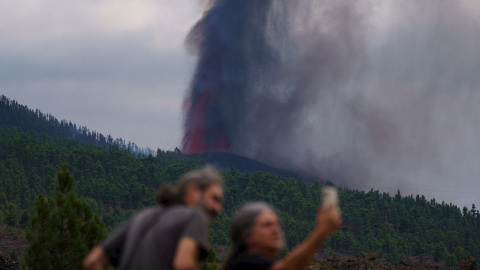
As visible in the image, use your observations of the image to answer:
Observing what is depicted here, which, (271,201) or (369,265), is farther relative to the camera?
(271,201)

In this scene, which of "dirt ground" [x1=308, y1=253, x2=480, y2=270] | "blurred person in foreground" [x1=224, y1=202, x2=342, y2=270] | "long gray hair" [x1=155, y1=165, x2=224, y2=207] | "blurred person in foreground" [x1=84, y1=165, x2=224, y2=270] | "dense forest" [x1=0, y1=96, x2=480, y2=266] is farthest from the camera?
"dense forest" [x1=0, y1=96, x2=480, y2=266]

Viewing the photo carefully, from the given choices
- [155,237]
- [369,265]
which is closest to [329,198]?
[155,237]

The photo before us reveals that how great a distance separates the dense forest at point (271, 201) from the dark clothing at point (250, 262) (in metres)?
117

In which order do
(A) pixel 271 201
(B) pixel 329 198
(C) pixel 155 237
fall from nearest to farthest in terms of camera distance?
(B) pixel 329 198
(C) pixel 155 237
(A) pixel 271 201

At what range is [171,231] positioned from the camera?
478cm

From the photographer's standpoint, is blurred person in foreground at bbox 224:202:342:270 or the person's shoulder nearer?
the person's shoulder

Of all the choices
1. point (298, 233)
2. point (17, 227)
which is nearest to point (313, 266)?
point (17, 227)

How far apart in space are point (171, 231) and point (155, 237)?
0.45 ft

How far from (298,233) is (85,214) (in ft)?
403

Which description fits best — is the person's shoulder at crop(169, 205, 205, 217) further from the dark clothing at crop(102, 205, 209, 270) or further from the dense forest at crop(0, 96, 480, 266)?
the dense forest at crop(0, 96, 480, 266)

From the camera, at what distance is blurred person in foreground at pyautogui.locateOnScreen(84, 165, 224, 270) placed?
4609 millimetres

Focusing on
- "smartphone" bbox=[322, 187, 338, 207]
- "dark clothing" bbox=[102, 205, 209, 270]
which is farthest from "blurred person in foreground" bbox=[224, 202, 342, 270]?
"dark clothing" bbox=[102, 205, 209, 270]

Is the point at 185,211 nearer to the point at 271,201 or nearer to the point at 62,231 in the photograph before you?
the point at 62,231

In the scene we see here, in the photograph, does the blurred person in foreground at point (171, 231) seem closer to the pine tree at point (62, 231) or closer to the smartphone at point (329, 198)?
the smartphone at point (329, 198)
